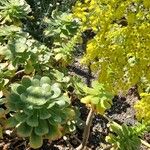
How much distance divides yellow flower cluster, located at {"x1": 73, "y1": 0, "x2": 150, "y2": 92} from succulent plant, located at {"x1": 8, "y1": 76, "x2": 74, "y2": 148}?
0.26 meters

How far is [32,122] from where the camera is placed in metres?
2.28

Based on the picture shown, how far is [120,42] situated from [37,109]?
54 centimetres

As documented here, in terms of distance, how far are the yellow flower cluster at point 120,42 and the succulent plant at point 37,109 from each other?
265 mm

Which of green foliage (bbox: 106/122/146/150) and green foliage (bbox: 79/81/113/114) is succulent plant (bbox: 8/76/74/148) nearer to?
green foliage (bbox: 79/81/113/114)

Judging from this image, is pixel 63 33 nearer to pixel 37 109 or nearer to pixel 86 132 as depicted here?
pixel 86 132

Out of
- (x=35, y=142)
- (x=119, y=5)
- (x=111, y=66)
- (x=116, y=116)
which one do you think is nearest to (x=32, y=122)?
(x=35, y=142)

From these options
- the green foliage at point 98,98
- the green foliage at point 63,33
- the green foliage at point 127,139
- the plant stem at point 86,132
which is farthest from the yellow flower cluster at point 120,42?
the green foliage at point 63,33

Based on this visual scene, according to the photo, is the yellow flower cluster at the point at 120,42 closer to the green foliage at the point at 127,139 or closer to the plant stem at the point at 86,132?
the green foliage at the point at 127,139

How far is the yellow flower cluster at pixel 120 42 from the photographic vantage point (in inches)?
88.0

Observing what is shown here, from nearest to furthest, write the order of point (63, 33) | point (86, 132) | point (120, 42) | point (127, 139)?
point (120, 42)
point (127, 139)
point (86, 132)
point (63, 33)

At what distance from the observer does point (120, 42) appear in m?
2.28

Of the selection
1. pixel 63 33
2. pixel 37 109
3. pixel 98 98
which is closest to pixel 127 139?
pixel 98 98

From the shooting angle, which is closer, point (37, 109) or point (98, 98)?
point (37, 109)

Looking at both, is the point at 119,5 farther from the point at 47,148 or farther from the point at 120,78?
the point at 47,148
